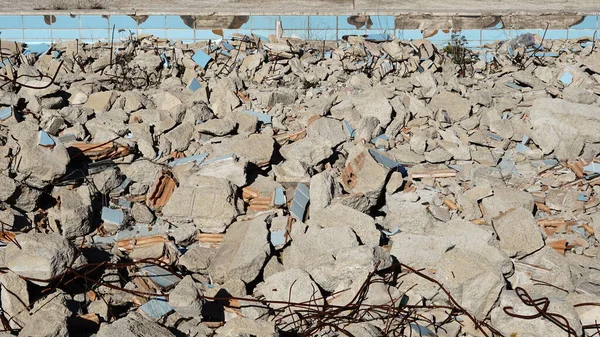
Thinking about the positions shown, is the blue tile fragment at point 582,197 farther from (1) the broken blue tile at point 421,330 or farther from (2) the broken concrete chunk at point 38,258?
(2) the broken concrete chunk at point 38,258

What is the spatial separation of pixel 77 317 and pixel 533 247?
307 centimetres

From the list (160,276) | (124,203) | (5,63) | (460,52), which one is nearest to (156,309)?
(160,276)

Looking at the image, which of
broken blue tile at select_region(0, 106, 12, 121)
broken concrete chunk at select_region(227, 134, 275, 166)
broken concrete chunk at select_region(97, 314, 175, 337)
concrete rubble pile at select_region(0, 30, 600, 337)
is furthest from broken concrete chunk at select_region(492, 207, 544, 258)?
broken blue tile at select_region(0, 106, 12, 121)

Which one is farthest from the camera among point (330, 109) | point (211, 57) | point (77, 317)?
point (211, 57)

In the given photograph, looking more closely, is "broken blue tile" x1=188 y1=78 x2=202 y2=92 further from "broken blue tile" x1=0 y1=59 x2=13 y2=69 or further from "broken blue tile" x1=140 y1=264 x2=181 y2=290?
"broken blue tile" x1=140 y1=264 x2=181 y2=290

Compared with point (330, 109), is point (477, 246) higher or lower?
lower

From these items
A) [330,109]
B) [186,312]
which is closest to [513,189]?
[330,109]

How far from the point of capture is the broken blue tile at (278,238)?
4301mm

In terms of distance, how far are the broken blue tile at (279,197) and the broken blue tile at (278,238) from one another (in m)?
0.41

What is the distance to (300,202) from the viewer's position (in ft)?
15.3

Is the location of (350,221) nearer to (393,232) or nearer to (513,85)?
(393,232)

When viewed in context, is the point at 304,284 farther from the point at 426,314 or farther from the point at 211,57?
the point at 211,57

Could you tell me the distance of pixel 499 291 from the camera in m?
3.83

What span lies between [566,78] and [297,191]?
3.57 meters
